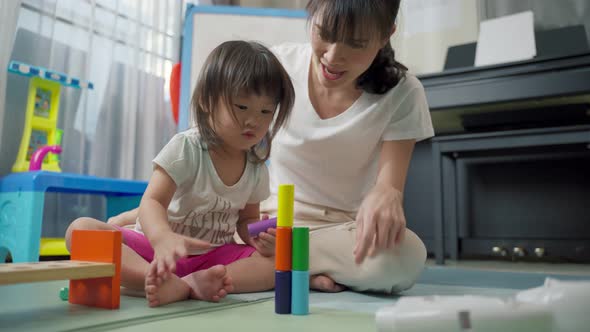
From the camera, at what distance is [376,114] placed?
0.95 meters

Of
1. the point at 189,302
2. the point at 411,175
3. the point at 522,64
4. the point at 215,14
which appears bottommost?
the point at 189,302

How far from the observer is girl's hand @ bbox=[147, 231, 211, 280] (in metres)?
0.62

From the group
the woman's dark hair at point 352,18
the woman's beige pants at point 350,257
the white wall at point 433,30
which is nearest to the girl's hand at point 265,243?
the woman's beige pants at point 350,257

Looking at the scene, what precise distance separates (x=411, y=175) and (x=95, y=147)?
1.42 metres

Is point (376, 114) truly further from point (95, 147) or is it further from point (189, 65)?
point (95, 147)

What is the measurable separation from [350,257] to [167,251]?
35 cm

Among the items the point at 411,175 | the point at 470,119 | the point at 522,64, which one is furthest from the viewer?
the point at 411,175

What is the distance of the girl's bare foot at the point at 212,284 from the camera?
2.32 feet

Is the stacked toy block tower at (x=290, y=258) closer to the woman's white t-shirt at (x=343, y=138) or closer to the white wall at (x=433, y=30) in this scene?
the woman's white t-shirt at (x=343, y=138)

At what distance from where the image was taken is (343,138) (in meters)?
0.97

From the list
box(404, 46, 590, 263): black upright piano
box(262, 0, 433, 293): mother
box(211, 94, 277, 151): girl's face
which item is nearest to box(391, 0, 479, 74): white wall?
box(404, 46, 590, 263): black upright piano

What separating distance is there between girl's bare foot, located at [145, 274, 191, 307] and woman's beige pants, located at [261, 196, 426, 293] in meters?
0.27

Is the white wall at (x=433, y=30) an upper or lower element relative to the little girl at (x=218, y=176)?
upper

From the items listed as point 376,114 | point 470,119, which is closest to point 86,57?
point 376,114
